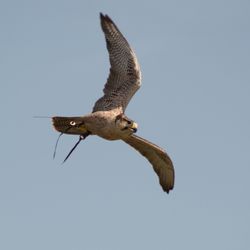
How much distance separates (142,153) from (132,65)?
9.20ft

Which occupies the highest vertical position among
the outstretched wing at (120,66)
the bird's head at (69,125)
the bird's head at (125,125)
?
the outstretched wing at (120,66)

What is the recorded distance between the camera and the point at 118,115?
18.2 m

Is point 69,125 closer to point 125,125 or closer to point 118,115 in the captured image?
point 118,115

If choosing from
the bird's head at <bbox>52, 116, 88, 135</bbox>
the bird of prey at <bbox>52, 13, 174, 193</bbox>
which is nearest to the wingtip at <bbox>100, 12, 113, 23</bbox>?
the bird of prey at <bbox>52, 13, 174, 193</bbox>

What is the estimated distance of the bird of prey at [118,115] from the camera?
18047 millimetres

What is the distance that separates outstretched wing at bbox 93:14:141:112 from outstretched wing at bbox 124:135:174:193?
1520 mm

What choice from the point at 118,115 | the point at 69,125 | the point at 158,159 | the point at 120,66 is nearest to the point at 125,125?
the point at 118,115

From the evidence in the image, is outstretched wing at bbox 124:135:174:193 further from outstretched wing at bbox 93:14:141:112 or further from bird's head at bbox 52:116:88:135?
bird's head at bbox 52:116:88:135

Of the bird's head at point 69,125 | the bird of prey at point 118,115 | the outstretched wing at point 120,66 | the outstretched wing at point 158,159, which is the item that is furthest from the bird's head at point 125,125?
the outstretched wing at point 158,159

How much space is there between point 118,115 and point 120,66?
7.59 feet

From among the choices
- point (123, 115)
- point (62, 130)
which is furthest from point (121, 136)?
point (62, 130)

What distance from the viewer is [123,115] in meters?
18.3

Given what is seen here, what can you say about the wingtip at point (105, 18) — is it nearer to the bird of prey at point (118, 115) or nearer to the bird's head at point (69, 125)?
the bird of prey at point (118, 115)

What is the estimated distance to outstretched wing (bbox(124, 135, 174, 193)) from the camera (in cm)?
2064
